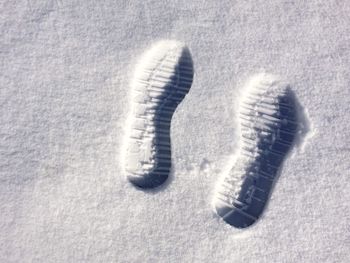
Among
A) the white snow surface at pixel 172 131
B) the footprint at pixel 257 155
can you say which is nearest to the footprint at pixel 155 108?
the white snow surface at pixel 172 131

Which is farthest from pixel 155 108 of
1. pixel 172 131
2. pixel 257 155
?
pixel 257 155

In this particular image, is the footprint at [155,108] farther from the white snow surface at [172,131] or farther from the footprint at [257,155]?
the footprint at [257,155]

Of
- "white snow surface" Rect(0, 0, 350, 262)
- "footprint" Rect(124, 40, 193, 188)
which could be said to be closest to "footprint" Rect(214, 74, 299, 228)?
"white snow surface" Rect(0, 0, 350, 262)

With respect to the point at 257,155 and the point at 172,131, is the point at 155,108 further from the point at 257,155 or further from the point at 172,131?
the point at 257,155

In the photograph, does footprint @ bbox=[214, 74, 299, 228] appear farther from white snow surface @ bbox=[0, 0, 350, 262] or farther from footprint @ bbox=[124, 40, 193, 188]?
footprint @ bbox=[124, 40, 193, 188]
